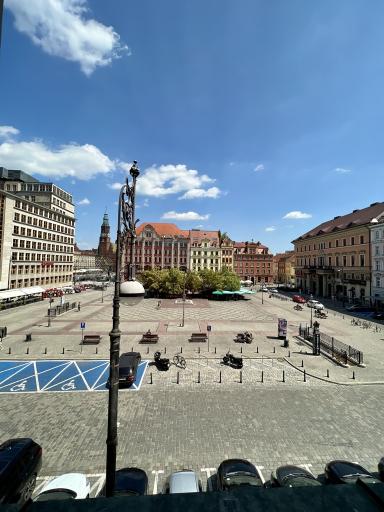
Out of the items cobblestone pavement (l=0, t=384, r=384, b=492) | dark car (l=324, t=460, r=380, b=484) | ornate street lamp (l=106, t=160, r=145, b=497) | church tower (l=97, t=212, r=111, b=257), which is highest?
church tower (l=97, t=212, r=111, b=257)

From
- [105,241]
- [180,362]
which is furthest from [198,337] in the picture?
[105,241]

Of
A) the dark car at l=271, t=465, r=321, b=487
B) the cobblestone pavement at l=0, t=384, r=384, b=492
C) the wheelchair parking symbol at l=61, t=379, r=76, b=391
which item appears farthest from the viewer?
the wheelchair parking symbol at l=61, t=379, r=76, b=391

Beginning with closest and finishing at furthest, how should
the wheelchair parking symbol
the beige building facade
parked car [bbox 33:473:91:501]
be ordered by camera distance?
parked car [bbox 33:473:91:501] → the wheelchair parking symbol → the beige building facade

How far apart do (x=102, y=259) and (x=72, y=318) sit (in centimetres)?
13396

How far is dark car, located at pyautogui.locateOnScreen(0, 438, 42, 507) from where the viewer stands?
8.22m

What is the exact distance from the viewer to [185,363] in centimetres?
2017

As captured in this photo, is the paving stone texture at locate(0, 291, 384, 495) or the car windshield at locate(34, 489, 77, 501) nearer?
the car windshield at locate(34, 489, 77, 501)

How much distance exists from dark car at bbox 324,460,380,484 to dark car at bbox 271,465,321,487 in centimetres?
56

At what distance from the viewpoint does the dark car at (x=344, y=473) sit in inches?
348

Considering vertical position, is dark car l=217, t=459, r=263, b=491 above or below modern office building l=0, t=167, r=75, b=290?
below

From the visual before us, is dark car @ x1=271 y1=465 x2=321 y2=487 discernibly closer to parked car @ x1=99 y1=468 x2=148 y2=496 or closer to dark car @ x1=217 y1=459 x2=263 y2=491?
dark car @ x1=217 y1=459 x2=263 y2=491

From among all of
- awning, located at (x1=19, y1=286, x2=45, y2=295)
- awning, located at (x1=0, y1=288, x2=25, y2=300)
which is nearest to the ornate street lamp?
awning, located at (x1=0, y1=288, x2=25, y2=300)

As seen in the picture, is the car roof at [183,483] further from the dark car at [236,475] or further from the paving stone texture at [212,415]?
the paving stone texture at [212,415]

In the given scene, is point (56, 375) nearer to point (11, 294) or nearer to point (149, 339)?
point (149, 339)
